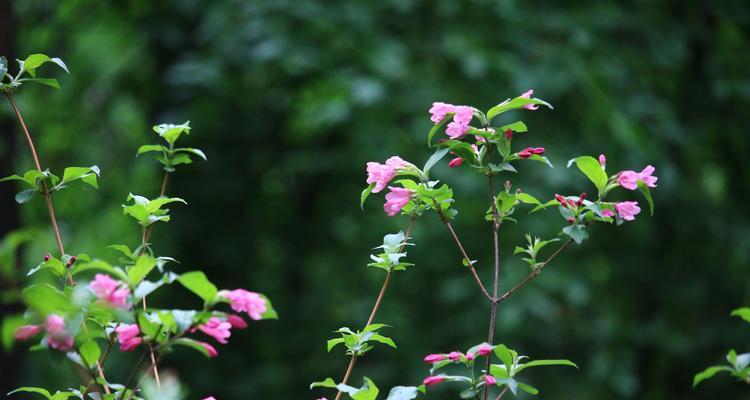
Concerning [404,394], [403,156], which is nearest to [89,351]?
[404,394]

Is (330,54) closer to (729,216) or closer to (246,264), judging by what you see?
(246,264)

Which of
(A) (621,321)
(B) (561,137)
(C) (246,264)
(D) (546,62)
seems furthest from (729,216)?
(C) (246,264)

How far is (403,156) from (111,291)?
310 cm

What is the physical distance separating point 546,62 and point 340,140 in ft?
4.11

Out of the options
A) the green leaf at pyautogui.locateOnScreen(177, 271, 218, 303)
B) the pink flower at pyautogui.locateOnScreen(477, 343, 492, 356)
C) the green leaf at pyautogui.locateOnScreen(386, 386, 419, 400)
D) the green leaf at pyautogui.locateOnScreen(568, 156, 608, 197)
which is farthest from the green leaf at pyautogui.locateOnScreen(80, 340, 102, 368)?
the green leaf at pyautogui.locateOnScreen(568, 156, 608, 197)

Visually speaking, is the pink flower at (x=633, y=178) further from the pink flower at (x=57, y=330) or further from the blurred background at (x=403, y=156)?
the blurred background at (x=403, y=156)

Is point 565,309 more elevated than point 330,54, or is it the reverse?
point 330,54

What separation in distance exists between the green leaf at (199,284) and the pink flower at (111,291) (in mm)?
96

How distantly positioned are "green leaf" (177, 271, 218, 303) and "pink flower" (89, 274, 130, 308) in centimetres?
10

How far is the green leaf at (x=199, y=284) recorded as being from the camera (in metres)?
0.89

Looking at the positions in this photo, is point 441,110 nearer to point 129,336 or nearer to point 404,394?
point 404,394

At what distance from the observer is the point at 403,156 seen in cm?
402

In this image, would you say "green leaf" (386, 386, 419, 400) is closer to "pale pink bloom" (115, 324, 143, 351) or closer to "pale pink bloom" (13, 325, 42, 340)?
"pale pink bloom" (115, 324, 143, 351)

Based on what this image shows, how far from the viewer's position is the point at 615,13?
13.5ft
